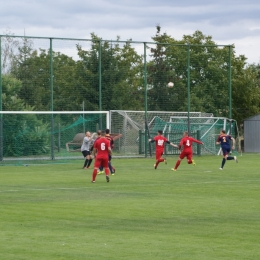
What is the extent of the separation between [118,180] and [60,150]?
15.6 metres

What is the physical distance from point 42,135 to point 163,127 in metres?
9.66

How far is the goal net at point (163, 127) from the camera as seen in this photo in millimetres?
46969

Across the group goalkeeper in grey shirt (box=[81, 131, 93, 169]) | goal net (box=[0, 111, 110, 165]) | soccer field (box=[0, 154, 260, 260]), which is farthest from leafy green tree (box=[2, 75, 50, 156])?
soccer field (box=[0, 154, 260, 260])

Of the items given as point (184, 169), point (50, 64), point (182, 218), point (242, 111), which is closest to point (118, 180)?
point (184, 169)

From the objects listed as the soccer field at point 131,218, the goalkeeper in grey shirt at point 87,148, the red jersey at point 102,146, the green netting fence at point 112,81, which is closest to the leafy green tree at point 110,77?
the green netting fence at point 112,81

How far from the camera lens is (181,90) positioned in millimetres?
49750

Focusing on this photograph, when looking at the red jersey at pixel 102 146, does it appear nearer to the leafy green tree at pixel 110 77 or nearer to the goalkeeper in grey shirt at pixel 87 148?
the goalkeeper in grey shirt at pixel 87 148

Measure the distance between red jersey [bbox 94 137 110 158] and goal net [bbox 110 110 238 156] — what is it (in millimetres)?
19954

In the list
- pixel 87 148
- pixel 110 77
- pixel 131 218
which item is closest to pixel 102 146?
pixel 87 148

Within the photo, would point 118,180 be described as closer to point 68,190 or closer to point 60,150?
point 68,190

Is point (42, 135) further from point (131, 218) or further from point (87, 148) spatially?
point (131, 218)

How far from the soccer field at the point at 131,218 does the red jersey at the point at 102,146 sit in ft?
3.36

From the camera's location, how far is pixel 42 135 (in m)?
42.8

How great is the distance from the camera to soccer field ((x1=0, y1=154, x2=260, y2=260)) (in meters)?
11.5
